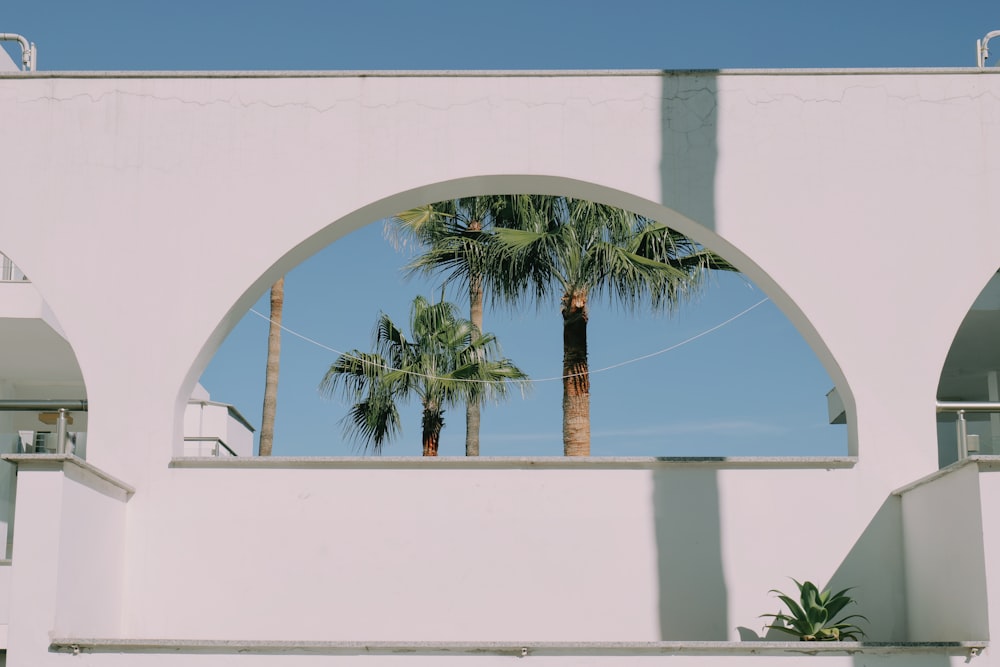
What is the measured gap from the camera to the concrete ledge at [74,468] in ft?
24.5

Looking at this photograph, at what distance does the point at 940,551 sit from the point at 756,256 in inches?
92.2

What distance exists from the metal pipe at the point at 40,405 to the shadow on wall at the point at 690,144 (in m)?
4.37

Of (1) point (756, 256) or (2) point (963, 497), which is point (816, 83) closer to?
(1) point (756, 256)

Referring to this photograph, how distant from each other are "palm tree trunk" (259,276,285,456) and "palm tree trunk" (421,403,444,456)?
251 centimetres

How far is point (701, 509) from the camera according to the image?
878cm

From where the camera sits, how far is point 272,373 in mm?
21688

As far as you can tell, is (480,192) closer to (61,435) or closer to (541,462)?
(541,462)

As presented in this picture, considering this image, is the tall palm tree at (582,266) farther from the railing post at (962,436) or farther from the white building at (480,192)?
the railing post at (962,436)

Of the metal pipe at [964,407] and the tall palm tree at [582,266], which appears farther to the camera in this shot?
the tall palm tree at [582,266]

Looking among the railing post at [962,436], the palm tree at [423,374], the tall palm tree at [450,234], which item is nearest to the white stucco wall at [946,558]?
the railing post at [962,436]

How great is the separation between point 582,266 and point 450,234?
2413 millimetres

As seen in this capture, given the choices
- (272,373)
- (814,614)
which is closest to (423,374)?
(272,373)

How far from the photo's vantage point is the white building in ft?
28.5

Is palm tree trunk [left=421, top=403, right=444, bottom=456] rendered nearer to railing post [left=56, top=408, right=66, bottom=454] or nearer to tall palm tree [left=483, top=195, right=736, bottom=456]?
tall palm tree [left=483, top=195, right=736, bottom=456]
